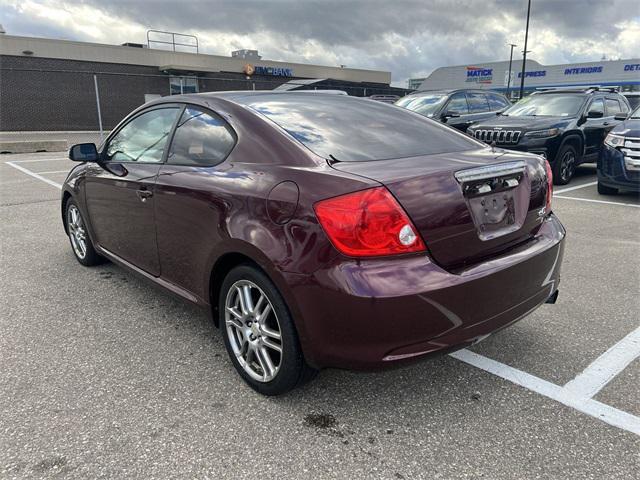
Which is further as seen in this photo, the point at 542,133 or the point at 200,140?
the point at 542,133

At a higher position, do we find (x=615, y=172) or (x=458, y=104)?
(x=458, y=104)

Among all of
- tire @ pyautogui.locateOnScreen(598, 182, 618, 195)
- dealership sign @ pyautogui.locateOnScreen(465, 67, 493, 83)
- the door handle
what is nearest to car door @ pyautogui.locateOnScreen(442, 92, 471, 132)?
tire @ pyautogui.locateOnScreen(598, 182, 618, 195)

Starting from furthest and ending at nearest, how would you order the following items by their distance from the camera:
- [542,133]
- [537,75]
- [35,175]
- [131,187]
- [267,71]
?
1. [537,75]
2. [267,71]
3. [35,175]
4. [542,133]
5. [131,187]

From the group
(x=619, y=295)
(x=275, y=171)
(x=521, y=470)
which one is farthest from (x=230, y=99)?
(x=619, y=295)

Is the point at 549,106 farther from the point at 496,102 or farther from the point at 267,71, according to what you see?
the point at 267,71

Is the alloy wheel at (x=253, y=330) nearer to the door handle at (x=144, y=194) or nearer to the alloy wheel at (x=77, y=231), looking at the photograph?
the door handle at (x=144, y=194)

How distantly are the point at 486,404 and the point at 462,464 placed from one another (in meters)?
0.48

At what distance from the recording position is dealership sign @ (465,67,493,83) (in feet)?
194

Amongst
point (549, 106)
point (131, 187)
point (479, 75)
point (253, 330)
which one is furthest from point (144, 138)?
point (479, 75)

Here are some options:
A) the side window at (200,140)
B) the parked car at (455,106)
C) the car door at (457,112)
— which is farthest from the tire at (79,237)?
the car door at (457,112)

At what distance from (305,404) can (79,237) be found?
3139 millimetres

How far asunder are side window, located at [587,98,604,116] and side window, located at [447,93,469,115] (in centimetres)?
264

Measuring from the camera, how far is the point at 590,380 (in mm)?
2637

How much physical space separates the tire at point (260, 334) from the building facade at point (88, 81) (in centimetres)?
2300
